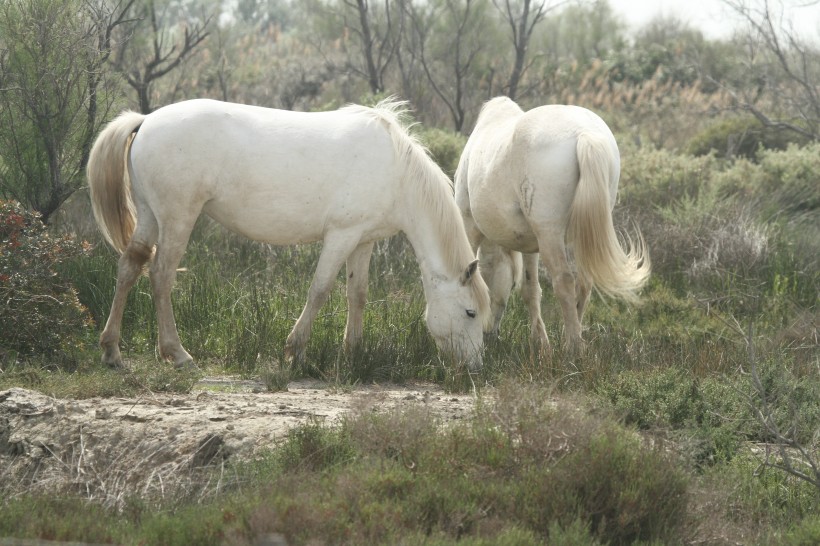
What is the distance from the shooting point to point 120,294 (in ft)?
25.4

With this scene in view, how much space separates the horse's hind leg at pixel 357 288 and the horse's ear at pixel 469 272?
0.82 meters

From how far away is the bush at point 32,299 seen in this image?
293 inches

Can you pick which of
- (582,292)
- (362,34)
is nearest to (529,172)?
(582,292)

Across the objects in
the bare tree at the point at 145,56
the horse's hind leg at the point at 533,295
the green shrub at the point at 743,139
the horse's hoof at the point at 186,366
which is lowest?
the horse's hoof at the point at 186,366

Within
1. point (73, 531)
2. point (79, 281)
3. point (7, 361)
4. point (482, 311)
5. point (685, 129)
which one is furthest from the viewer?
point (685, 129)

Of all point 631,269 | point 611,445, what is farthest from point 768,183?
point 611,445

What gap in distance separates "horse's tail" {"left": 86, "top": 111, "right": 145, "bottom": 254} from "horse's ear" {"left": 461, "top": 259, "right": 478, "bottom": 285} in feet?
8.46

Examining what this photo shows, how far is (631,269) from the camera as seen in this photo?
770 cm

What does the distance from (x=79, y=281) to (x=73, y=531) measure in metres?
4.67

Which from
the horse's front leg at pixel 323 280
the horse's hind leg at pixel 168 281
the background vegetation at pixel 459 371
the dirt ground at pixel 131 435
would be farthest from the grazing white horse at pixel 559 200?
the horse's hind leg at pixel 168 281

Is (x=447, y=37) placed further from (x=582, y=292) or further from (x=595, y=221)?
(x=595, y=221)

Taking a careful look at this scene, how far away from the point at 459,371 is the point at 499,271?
5.70 ft

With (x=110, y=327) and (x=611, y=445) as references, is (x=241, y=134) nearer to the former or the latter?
(x=110, y=327)

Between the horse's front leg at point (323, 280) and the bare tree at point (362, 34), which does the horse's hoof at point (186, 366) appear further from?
the bare tree at point (362, 34)
